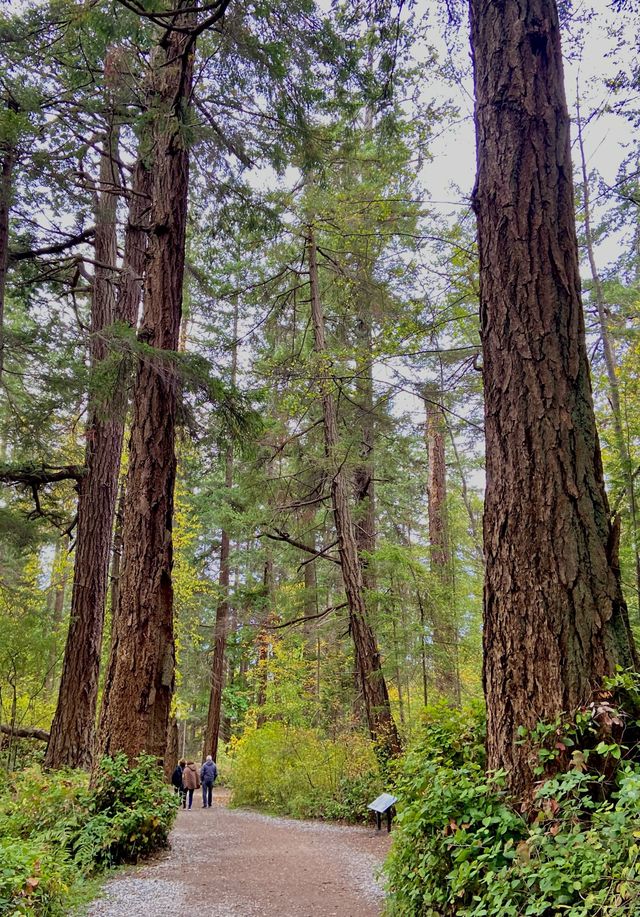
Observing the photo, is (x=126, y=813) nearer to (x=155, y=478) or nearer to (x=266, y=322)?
(x=155, y=478)

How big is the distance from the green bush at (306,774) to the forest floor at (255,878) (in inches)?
43.2

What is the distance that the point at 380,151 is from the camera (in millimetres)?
8586

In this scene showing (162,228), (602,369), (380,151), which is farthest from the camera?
(602,369)

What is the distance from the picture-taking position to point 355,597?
32.8ft

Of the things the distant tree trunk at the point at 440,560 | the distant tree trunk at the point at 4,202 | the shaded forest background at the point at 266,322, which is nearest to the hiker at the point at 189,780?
the shaded forest background at the point at 266,322

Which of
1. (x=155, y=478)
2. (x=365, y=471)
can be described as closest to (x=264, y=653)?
(x=365, y=471)

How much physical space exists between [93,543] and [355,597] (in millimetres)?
4453

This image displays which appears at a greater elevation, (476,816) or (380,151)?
(380,151)

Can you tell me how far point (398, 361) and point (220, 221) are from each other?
3540 millimetres

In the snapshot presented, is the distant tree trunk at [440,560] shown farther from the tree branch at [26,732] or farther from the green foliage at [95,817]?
the tree branch at [26,732]

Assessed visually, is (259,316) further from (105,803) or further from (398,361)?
(105,803)

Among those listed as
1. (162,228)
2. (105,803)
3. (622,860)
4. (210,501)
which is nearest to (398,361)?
(162,228)

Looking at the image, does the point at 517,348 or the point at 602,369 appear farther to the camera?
the point at 602,369

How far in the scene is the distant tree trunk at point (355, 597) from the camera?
30.3ft
